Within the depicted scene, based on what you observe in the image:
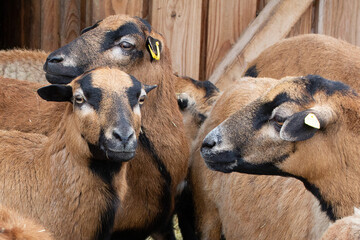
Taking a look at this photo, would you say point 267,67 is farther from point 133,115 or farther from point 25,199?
point 25,199

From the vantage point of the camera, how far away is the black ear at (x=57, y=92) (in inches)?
220

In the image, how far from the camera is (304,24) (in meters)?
9.66

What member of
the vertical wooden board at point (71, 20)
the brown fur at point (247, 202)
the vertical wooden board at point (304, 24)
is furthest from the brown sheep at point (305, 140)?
the vertical wooden board at point (71, 20)

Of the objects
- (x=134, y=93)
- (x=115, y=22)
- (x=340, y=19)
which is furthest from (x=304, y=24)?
(x=134, y=93)

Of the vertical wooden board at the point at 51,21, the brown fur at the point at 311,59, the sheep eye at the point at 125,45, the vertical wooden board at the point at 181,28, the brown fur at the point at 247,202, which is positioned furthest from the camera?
the vertical wooden board at the point at 51,21

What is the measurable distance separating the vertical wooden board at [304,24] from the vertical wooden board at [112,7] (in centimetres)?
227

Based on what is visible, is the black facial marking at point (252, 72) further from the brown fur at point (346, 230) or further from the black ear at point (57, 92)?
the brown fur at point (346, 230)

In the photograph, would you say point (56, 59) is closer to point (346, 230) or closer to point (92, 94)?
point (92, 94)

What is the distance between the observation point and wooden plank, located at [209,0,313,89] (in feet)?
30.7

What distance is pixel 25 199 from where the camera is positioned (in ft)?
18.3

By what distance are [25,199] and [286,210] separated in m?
2.18

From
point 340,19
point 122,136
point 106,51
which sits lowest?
point 340,19

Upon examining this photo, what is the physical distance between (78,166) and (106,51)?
153 centimetres

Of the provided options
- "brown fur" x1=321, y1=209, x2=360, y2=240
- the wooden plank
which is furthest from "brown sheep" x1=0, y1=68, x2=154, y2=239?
the wooden plank
